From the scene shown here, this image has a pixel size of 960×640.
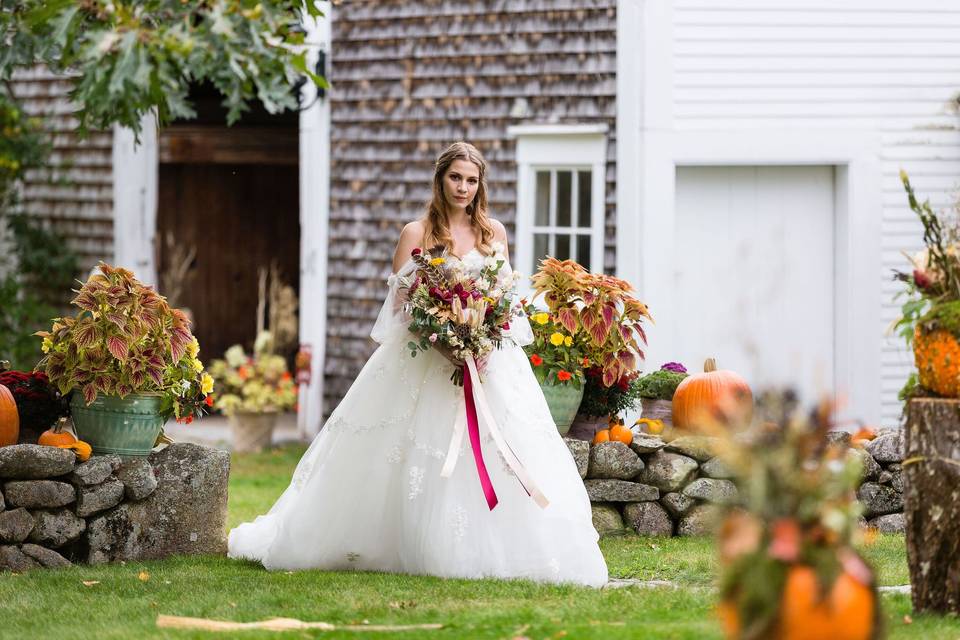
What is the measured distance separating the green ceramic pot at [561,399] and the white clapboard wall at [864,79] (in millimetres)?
3423

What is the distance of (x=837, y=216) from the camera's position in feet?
32.2

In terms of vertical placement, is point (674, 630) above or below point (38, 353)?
below

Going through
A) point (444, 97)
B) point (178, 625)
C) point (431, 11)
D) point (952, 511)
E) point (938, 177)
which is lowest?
point (178, 625)

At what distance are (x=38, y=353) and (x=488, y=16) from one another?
17.0 feet

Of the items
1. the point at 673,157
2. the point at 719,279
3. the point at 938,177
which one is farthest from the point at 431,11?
the point at 938,177

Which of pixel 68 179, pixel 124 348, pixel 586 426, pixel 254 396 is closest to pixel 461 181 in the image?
pixel 124 348

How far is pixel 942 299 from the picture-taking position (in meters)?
4.75

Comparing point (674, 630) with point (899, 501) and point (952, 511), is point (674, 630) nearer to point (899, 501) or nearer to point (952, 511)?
point (952, 511)

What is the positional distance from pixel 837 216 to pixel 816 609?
738 centimetres

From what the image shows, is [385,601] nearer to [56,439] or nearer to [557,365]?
[56,439]

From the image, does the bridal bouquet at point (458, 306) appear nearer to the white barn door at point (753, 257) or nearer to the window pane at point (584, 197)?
the white barn door at point (753, 257)

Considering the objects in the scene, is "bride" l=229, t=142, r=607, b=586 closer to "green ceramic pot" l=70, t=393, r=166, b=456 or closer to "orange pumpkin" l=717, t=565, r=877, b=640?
"green ceramic pot" l=70, t=393, r=166, b=456

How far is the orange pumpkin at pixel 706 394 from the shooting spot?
23.6 feet

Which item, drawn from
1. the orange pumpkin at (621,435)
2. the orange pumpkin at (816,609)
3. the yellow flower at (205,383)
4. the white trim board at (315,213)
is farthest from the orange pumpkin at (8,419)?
the white trim board at (315,213)
